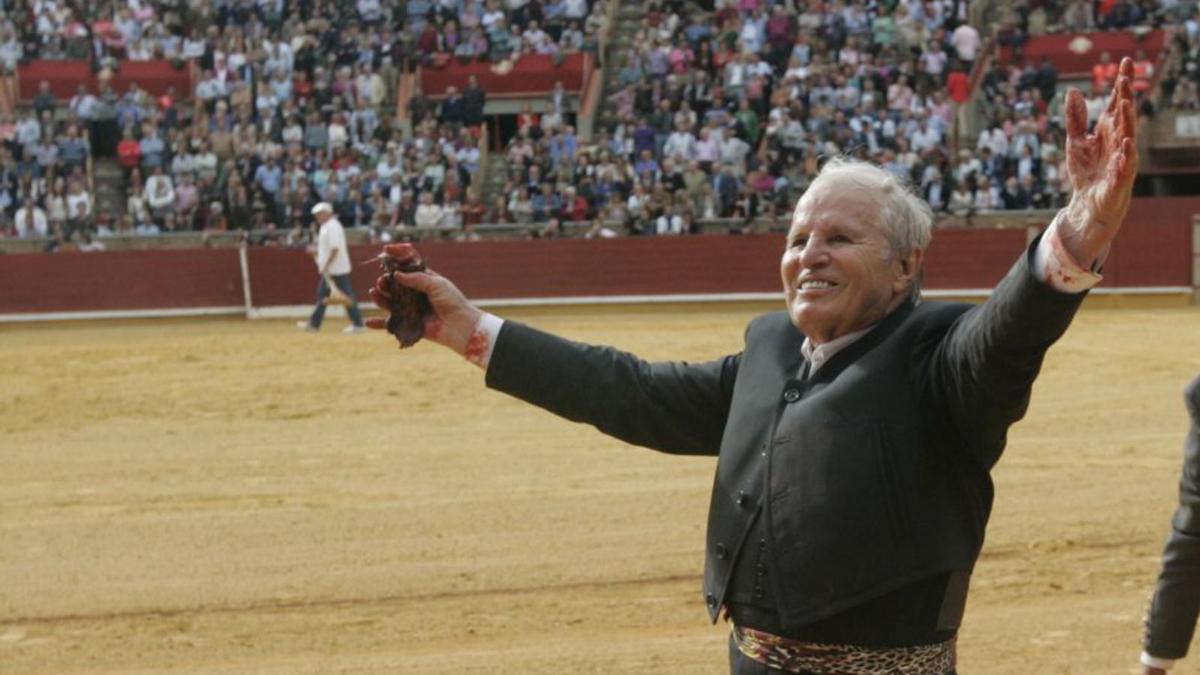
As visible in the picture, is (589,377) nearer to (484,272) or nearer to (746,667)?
(746,667)

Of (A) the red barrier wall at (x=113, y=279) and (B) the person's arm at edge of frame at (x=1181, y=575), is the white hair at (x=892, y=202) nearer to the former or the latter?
(B) the person's arm at edge of frame at (x=1181, y=575)

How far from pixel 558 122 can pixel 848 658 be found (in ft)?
68.4

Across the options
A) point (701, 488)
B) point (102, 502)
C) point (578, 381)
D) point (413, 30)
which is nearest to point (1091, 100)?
point (413, 30)

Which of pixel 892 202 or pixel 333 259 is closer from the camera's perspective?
pixel 892 202

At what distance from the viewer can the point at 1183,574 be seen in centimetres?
318

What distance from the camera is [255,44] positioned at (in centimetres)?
2528

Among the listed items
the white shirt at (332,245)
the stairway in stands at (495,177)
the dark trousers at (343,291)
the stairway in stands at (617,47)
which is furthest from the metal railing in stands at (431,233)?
the white shirt at (332,245)

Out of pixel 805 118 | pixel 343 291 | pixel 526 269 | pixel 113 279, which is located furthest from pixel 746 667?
pixel 113 279

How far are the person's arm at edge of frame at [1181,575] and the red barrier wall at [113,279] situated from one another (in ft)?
64.8

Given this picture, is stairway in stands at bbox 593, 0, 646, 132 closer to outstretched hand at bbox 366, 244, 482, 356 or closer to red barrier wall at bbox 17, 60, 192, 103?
red barrier wall at bbox 17, 60, 192, 103

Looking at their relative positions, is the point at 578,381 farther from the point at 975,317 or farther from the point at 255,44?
the point at 255,44

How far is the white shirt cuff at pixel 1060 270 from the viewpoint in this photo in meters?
2.24

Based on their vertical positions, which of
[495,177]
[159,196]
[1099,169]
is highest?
[1099,169]

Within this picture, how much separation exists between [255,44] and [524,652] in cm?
2052
